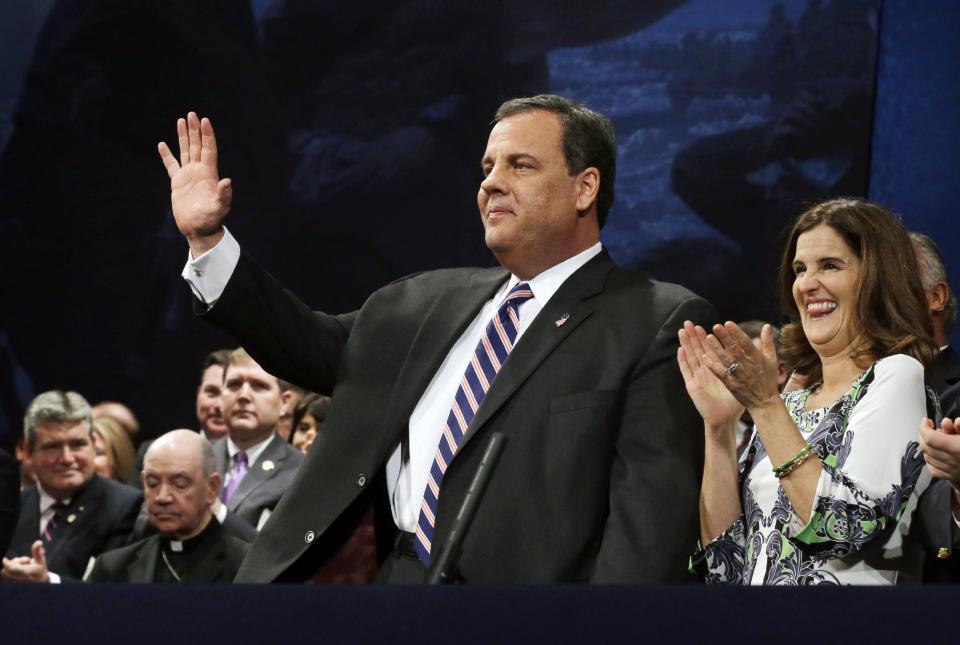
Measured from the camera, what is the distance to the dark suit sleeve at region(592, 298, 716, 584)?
6.83ft

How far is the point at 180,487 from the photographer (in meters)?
3.88

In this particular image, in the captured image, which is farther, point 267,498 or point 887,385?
point 267,498

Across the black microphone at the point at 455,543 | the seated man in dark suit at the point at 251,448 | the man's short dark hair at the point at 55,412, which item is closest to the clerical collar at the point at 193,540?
the seated man in dark suit at the point at 251,448

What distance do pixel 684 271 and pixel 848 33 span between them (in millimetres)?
1201

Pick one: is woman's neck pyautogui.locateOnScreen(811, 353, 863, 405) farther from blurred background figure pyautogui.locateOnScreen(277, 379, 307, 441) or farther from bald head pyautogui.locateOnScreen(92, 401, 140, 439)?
bald head pyautogui.locateOnScreen(92, 401, 140, 439)

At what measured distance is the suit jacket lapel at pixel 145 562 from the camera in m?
3.84

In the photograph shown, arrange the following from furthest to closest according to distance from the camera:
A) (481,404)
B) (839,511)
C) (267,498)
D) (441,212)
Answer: (441,212)
(267,498)
(481,404)
(839,511)

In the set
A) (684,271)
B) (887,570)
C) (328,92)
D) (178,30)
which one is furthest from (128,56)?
(887,570)

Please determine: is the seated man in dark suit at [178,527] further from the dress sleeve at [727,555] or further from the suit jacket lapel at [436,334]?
the dress sleeve at [727,555]

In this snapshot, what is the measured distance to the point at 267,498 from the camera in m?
4.27

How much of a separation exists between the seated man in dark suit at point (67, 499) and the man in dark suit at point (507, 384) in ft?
7.02

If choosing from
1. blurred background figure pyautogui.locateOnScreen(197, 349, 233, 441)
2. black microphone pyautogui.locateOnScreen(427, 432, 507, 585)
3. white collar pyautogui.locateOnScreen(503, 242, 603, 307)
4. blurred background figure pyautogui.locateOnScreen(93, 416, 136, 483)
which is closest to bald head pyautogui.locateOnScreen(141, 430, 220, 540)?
blurred background figure pyautogui.locateOnScreen(197, 349, 233, 441)

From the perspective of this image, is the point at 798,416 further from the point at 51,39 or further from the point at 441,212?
the point at 51,39

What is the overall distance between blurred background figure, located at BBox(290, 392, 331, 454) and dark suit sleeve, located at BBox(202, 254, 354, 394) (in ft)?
6.92
